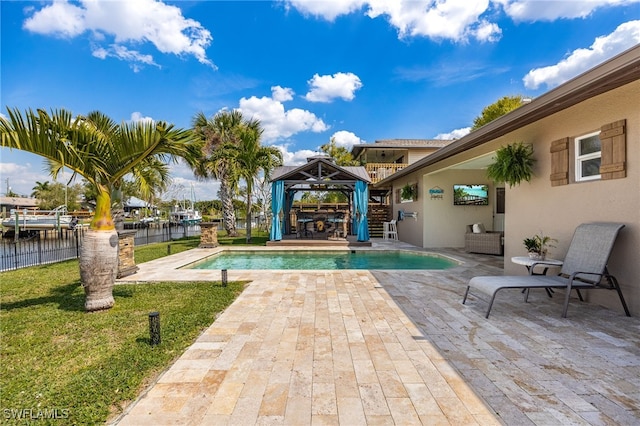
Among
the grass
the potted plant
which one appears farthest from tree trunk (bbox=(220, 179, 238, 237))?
the potted plant

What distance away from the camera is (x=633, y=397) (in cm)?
234

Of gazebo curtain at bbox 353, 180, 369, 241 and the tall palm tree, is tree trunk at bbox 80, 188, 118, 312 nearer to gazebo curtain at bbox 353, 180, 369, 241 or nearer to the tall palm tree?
gazebo curtain at bbox 353, 180, 369, 241

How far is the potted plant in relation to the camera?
543 centimetres

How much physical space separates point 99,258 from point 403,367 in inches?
173

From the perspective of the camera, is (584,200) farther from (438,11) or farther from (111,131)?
(111,131)

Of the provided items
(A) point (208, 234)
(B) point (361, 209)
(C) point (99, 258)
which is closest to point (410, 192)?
(B) point (361, 209)

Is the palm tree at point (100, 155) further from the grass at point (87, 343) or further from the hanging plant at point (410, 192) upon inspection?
the hanging plant at point (410, 192)

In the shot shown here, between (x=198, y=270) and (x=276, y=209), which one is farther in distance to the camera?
(x=276, y=209)

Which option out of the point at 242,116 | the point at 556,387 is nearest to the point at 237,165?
the point at 242,116

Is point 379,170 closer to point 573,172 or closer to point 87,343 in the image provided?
point 573,172

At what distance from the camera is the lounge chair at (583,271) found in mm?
4102

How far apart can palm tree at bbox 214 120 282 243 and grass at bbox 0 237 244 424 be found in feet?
27.2

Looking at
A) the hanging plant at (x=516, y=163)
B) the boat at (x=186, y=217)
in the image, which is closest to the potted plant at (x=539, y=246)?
the hanging plant at (x=516, y=163)

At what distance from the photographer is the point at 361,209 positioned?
13.6 m
